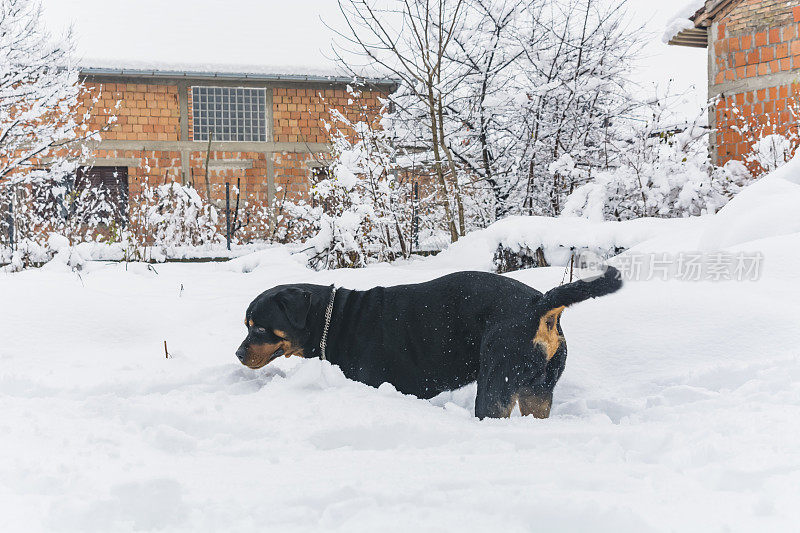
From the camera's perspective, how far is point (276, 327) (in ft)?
11.7

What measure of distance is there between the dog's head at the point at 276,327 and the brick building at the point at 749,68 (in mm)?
8779

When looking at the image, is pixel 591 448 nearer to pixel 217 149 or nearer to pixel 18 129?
pixel 18 129

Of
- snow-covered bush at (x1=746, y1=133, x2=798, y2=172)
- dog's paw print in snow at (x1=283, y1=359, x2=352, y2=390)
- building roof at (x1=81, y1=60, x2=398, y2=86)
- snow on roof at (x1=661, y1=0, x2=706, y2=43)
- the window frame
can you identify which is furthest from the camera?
the window frame

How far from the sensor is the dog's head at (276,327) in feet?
11.7

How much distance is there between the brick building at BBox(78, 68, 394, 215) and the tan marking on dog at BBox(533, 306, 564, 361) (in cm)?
1424

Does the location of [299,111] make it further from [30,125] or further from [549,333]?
[549,333]

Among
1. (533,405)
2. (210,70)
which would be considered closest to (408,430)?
(533,405)

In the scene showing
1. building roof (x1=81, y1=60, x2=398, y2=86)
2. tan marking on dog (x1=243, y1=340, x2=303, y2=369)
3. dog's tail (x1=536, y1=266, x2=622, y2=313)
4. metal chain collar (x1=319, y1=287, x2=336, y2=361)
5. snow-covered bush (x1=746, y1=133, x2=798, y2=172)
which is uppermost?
building roof (x1=81, y1=60, x2=398, y2=86)

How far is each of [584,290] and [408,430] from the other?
92 cm

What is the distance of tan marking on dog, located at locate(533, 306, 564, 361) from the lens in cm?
273

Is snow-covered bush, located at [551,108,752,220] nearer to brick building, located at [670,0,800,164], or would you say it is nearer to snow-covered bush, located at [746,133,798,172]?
snow-covered bush, located at [746,133,798,172]

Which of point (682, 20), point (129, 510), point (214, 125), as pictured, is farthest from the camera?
point (214, 125)

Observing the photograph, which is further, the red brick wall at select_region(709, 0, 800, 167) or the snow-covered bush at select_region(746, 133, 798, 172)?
the red brick wall at select_region(709, 0, 800, 167)

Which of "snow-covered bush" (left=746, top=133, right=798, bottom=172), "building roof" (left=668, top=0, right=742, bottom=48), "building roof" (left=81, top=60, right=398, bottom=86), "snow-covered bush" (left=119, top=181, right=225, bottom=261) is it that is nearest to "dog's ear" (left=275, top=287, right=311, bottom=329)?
"snow-covered bush" (left=119, top=181, right=225, bottom=261)
